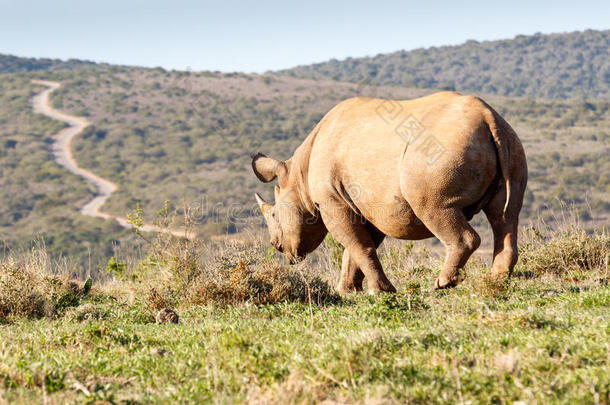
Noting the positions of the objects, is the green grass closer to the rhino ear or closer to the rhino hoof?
the rhino hoof

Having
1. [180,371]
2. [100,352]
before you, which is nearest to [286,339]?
[180,371]

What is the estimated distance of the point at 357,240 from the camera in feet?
28.9

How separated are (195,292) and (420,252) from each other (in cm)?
516

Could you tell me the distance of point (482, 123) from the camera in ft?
24.2

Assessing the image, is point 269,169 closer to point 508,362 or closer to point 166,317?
point 166,317

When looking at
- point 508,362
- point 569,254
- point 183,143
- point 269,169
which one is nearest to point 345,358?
point 508,362

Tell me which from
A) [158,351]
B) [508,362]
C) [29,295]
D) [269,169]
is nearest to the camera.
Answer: [508,362]

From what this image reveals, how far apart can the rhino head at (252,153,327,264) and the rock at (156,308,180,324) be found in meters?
2.70

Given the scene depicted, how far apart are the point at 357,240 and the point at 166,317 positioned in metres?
2.71

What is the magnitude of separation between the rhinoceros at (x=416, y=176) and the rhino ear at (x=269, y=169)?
1.46 ft

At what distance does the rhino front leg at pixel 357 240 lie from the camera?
8.72m

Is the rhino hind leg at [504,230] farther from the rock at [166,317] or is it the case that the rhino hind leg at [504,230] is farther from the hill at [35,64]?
the hill at [35,64]

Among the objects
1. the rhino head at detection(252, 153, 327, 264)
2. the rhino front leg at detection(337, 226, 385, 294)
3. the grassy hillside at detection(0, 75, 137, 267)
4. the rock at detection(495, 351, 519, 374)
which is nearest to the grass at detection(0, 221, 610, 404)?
the rock at detection(495, 351, 519, 374)

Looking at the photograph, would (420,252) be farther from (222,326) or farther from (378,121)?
(222,326)
